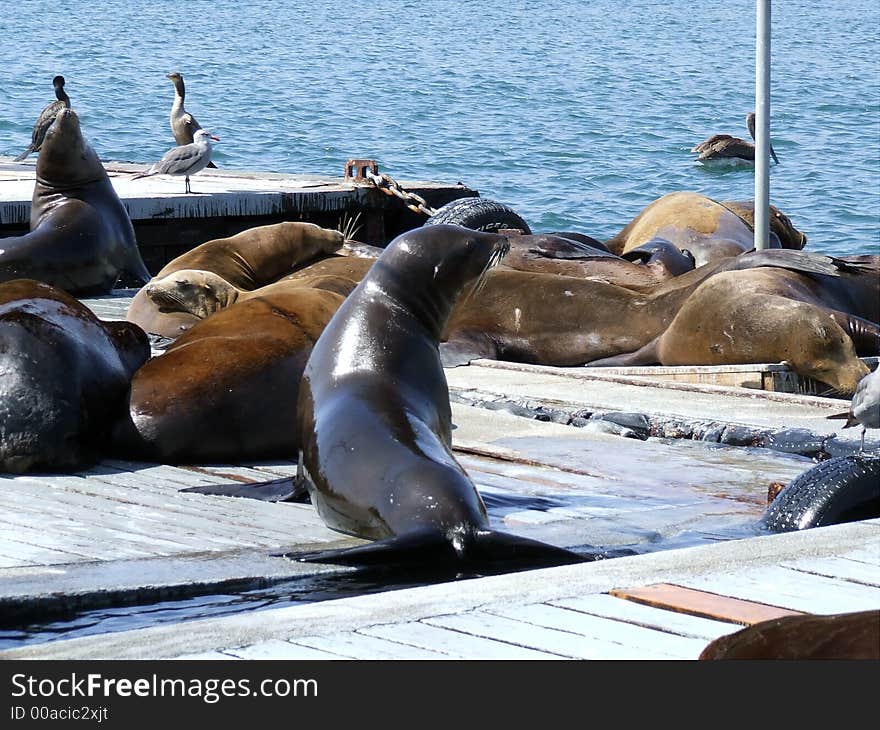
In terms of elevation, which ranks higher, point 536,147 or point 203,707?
point 203,707

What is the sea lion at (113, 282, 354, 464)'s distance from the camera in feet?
18.2

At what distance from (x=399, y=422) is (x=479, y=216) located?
7.84m

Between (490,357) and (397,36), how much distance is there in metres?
41.9

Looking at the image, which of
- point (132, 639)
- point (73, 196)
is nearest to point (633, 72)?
point (73, 196)

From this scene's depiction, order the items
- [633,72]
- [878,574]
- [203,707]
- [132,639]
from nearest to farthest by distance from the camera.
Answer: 1. [203,707]
2. [132,639]
3. [878,574]
4. [633,72]

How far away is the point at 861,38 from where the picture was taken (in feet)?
163

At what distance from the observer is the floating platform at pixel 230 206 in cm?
1284

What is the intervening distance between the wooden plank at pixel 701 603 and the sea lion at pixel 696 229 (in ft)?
29.5

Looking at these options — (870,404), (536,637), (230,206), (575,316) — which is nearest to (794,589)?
(536,637)

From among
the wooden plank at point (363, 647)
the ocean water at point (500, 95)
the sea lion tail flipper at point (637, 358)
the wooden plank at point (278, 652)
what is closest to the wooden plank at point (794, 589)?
the wooden plank at point (363, 647)

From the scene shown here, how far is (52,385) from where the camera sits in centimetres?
538

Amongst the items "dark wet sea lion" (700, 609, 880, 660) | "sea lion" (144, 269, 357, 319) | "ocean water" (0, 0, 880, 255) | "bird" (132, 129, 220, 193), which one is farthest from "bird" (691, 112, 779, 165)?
"dark wet sea lion" (700, 609, 880, 660)

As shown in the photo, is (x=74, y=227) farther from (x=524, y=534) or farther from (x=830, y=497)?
(x=830, y=497)

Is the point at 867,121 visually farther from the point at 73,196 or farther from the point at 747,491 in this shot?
the point at 747,491
